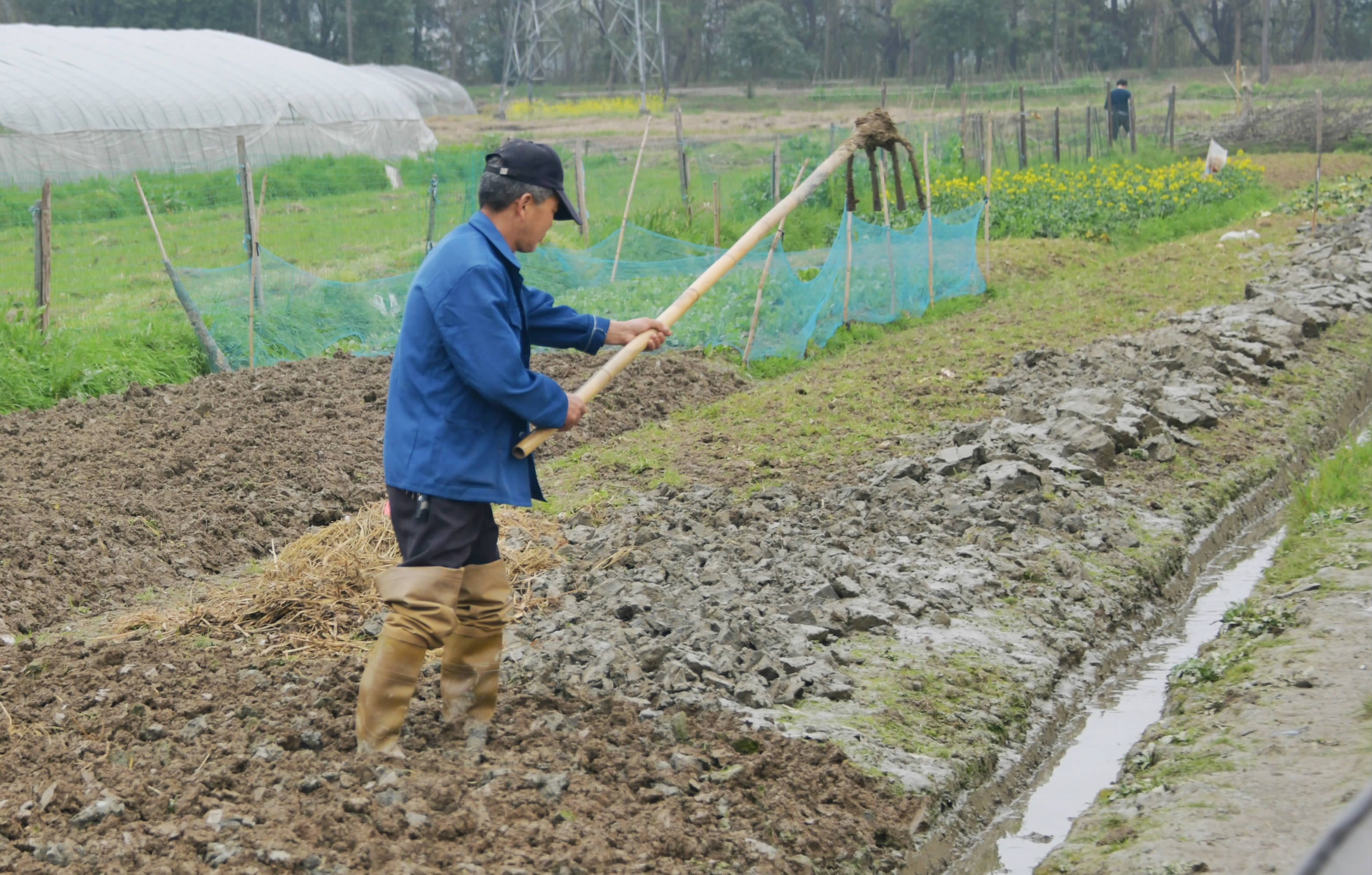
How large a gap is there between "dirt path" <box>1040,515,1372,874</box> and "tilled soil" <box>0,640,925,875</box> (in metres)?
0.76

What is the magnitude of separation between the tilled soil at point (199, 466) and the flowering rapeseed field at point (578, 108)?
3831cm

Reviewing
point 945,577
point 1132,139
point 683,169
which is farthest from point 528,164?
point 1132,139

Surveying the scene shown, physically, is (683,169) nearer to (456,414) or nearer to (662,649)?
(662,649)

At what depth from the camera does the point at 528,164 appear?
157 inches

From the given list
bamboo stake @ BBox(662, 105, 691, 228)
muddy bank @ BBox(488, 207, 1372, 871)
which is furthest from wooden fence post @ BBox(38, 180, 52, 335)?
bamboo stake @ BBox(662, 105, 691, 228)

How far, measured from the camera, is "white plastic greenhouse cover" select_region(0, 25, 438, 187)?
21984mm

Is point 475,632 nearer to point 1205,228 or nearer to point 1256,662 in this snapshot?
point 1256,662

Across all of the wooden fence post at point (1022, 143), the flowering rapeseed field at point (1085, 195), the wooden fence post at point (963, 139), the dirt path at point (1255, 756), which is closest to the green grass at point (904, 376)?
the flowering rapeseed field at point (1085, 195)

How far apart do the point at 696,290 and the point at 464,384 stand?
115 cm

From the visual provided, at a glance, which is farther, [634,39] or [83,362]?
[634,39]

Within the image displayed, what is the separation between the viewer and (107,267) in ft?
49.3

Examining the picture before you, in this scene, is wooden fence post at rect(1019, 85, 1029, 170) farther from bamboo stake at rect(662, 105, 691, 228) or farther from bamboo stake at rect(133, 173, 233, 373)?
bamboo stake at rect(133, 173, 233, 373)

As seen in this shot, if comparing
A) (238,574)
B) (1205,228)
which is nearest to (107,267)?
(238,574)

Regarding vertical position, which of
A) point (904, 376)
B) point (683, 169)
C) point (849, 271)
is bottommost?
point (904, 376)
